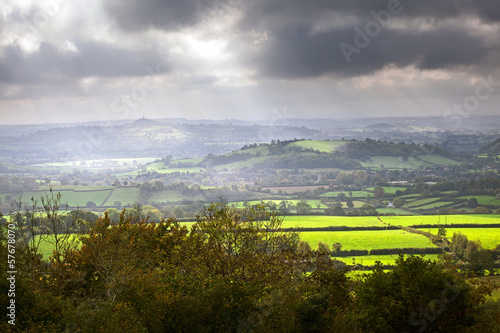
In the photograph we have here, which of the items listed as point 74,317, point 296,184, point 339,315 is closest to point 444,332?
point 339,315

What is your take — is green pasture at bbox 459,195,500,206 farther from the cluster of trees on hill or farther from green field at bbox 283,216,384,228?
the cluster of trees on hill

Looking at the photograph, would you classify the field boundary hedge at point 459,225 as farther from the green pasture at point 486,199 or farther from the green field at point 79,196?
the green field at point 79,196

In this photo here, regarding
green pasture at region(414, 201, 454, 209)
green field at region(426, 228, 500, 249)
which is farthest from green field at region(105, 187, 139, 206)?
green field at region(426, 228, 500, 249)

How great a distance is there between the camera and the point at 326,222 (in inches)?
2975

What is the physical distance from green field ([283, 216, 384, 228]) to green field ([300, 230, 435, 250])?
501 centimetres

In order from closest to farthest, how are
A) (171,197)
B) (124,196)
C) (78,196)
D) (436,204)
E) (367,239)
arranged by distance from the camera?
1. (367,239)
2. (436,204)
3. (78,196)
4. (124,196)
5. (171,197)

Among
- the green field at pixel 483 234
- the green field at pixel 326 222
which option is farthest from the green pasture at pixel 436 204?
the green field at pixel 483 234

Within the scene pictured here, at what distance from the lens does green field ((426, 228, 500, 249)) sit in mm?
58969

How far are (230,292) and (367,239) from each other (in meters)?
50.0

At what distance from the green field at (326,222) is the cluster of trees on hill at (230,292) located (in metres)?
47.8

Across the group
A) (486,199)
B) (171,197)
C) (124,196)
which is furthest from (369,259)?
(171,197)

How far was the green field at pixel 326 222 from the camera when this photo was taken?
71.5 meters

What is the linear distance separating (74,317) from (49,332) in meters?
0.95

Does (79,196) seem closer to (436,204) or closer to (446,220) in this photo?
(446,220)
